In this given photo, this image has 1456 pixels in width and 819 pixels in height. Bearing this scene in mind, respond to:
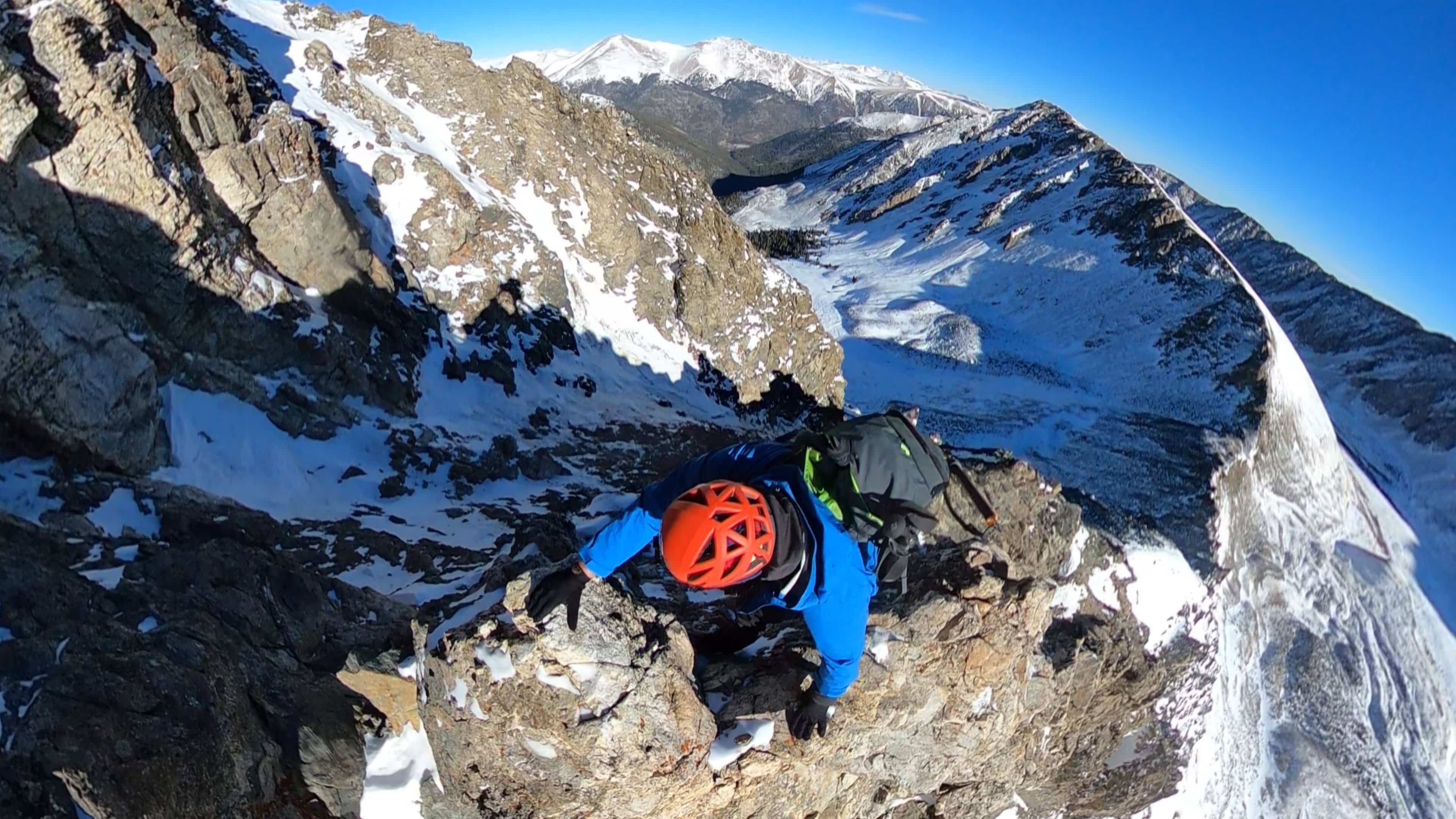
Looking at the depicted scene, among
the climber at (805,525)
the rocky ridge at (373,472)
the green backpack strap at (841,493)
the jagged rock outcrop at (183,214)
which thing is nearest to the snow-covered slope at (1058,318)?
the rocky ridge at (373,472)

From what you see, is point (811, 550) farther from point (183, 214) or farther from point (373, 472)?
point (183, 214)

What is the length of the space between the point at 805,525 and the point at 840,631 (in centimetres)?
117

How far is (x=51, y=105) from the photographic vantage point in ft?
51.1

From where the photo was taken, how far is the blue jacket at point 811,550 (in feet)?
18.0

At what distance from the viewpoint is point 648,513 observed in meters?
5.56

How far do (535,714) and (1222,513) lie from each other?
45890 mm

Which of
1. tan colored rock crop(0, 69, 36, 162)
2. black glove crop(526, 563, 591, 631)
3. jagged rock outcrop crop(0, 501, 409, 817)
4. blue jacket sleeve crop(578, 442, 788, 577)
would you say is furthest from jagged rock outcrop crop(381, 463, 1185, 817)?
tan colored rock crop(0, 69, 36, 162)

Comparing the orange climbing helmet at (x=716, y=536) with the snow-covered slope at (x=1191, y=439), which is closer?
the orange climbing helmet at (x=716, y=536)

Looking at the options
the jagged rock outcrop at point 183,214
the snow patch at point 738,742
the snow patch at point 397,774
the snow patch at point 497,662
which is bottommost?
the snow patch at point 397,774

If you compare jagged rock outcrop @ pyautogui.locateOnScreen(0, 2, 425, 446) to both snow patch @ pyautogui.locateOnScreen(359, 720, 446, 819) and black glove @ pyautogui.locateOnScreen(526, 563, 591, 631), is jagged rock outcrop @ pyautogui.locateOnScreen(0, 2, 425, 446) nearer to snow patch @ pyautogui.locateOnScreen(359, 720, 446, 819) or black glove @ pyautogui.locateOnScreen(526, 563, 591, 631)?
snow patch @ pyautogui.locateOnScreen(359, 720, 446, 819)

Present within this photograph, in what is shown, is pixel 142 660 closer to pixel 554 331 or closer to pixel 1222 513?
pixel 554 331

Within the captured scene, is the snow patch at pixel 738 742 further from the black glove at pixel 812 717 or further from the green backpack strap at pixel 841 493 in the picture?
the green backpack strap at pixel 841 493

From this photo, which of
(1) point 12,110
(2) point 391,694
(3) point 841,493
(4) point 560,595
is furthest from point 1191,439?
(1) point 12,110

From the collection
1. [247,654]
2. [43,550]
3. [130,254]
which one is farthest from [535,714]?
[130,254]
